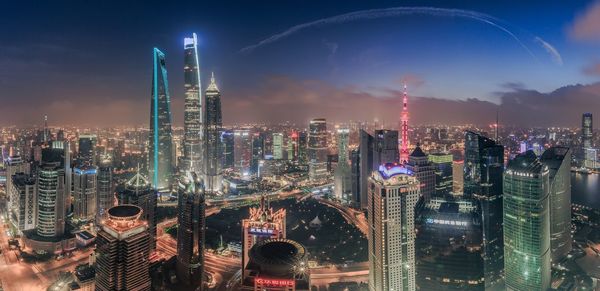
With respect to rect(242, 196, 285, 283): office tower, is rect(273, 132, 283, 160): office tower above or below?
above

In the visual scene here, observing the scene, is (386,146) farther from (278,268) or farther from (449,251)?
(278,268)

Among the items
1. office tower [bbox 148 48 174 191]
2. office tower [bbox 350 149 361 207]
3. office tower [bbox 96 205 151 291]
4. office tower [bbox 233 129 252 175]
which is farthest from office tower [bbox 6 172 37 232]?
office tower [bbox 350 149 361 207]

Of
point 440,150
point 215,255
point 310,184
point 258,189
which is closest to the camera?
point 215,255

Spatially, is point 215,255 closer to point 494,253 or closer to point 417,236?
point 417,236

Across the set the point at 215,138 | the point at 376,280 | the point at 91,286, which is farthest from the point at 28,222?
the point at 376,280

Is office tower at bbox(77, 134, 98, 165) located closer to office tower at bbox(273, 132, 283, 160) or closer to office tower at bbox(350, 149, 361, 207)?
office tower at bbox(273, 132, 283, 160)

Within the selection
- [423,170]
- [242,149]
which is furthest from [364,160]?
[242,149]

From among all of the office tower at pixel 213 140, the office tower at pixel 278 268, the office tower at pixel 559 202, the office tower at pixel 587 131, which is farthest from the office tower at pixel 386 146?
the office tower at pixel 213 140
